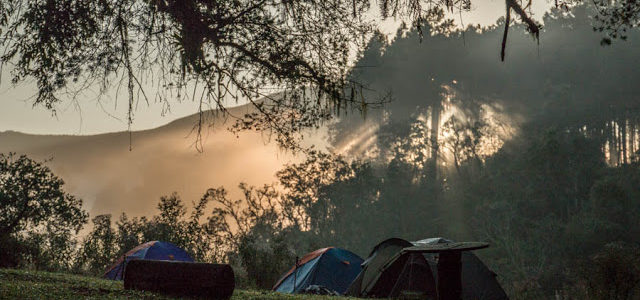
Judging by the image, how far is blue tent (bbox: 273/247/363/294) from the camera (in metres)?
15.4

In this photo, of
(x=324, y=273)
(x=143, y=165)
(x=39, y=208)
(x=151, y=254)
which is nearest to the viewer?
(x=324, y=273)

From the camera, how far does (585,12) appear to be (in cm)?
5694

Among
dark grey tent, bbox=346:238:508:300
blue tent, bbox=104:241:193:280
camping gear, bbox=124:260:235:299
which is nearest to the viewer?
camping gear, bbox=124:260:235:299

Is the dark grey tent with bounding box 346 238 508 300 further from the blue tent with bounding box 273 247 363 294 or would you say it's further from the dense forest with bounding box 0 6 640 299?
Answer: the dense forest with bounding box 0 6 640 299

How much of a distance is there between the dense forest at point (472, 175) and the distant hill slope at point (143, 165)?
25.5 m

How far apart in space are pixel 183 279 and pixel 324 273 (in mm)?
8695

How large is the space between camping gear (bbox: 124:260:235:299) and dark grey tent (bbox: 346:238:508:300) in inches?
249

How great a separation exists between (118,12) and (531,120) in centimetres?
4848

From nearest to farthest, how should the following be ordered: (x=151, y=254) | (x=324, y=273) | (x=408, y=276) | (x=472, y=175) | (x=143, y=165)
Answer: (x=408, y=276) → (x=324, y=273) → (x=151, y=254) → (x=472, y=175) → (x=143, y=165)

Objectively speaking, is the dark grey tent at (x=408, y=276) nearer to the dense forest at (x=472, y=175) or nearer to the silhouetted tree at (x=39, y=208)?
the dense forest at (x=472, y=175)

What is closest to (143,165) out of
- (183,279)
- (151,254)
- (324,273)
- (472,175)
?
(472,175)

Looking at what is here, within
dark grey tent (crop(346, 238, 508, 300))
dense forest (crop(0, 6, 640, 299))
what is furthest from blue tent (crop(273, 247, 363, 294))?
dense forest (crop(0, 6, 640, 299))

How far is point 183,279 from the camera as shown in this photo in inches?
289

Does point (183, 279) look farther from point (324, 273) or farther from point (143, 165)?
point (143, 165)
